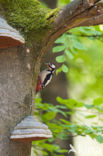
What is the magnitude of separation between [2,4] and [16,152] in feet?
4.81

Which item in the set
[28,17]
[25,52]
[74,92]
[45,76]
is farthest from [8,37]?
[74,92]

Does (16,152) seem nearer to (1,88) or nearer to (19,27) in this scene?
(1,88)

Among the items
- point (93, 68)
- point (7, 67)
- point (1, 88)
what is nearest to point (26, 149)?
point (1, 88)

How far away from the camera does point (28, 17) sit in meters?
2.94

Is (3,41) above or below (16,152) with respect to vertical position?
above

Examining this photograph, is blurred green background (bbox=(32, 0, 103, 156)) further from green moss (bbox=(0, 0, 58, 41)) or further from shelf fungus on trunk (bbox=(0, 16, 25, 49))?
shelf fungus on trunk (bbox=(0, 16, 25, 49))

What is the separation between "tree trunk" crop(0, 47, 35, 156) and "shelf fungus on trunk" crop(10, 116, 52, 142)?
9 cm

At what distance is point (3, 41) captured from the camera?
103 inches

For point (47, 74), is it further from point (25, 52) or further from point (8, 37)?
point (8, 37)

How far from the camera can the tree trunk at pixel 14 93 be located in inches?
104

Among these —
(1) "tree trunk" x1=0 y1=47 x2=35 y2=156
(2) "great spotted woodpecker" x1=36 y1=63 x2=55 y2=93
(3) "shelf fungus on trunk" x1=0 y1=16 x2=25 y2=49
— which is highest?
(3) "shelf fungus on trunk" x1=0 y1=16 x2=25 y2=49

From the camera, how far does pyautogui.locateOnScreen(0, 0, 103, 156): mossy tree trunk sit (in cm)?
269

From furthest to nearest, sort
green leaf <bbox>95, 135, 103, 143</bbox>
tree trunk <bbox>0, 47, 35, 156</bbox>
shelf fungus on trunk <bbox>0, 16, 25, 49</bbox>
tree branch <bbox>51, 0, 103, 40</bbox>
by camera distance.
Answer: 1. green leaf <bbox>95, 135, 103, 143</bbox>
2. tree branch <bbox>51, 0, 103, 40</bbox>
3. tree trunk <bbox>0, 47, 35, 156</bbox>
4. shelf fungus on trunk <bbox>0, 16, 25, 49</bbox>

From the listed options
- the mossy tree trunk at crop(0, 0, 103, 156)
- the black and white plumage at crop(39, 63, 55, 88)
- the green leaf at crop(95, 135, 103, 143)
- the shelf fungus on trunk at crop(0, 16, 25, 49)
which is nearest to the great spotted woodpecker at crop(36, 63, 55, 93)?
the black and white plumage at crop(39, 63, 55, 88)
